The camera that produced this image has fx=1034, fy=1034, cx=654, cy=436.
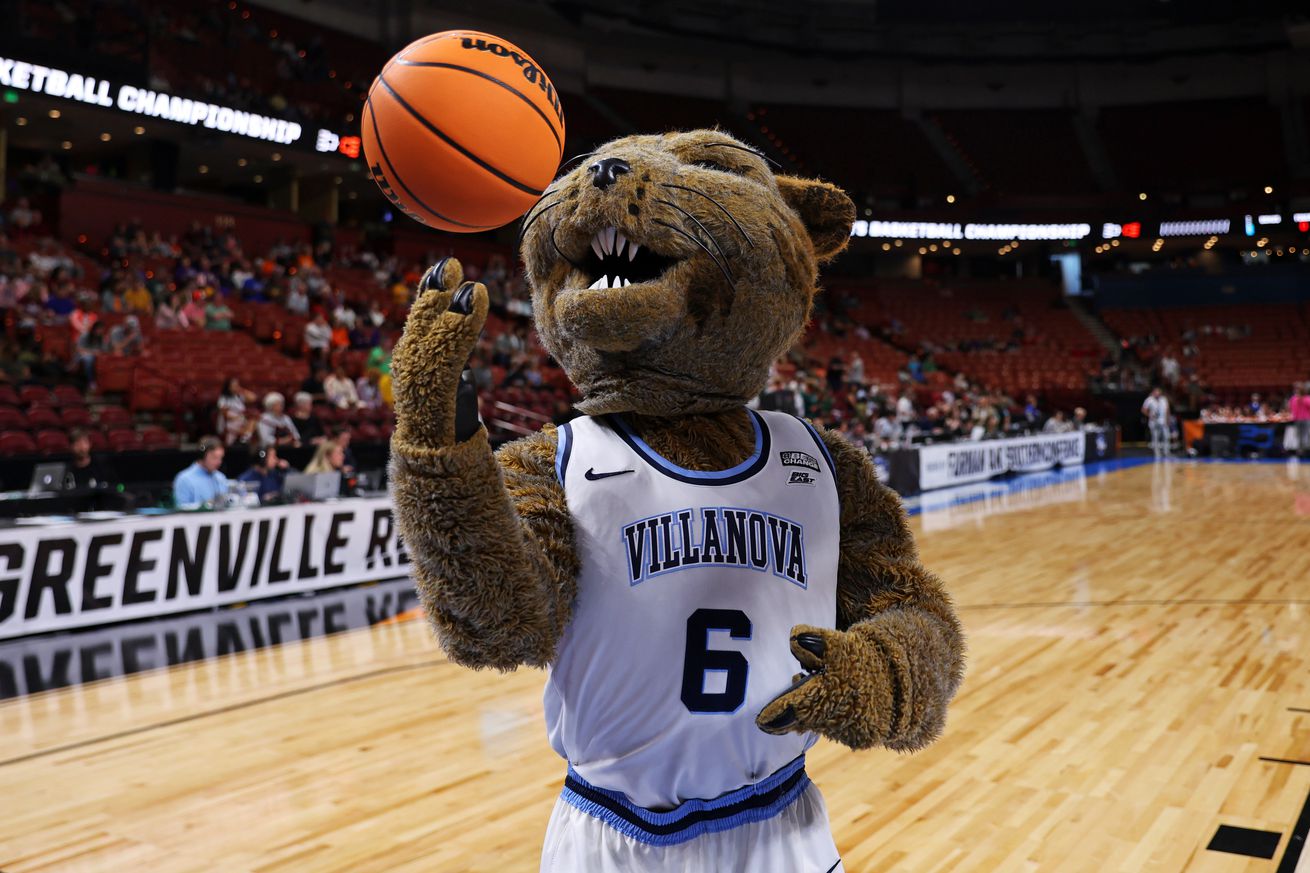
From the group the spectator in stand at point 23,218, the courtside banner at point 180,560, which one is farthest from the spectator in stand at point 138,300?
the courtside banner at point 180,560

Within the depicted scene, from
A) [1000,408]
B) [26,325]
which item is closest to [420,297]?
[26,325]

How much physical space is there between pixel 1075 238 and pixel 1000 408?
471 inches

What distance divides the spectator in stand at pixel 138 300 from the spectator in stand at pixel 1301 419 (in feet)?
63.2

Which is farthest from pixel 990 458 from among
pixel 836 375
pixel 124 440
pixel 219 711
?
pixel 219 711

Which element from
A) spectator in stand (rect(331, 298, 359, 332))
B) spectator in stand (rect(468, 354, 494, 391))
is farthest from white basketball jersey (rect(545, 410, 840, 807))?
spectator in stand (rect(331, 298, 359, 332))

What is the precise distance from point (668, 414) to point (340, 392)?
10640 millimetres

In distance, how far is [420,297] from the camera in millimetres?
1315

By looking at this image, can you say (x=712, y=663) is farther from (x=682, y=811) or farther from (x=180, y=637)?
(x=180, y=637)

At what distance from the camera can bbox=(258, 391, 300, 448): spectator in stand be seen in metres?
9.57

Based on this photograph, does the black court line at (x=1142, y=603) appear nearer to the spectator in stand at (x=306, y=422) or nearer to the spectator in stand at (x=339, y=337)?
the spectator in stand at (x=306, y=422)

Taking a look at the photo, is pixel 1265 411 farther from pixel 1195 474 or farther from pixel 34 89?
pixel 34 89

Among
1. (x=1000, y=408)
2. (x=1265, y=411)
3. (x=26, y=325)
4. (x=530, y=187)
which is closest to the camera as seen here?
(x=530, y=187)

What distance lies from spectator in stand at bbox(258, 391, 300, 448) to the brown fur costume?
8.50m

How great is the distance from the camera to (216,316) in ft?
42.4
